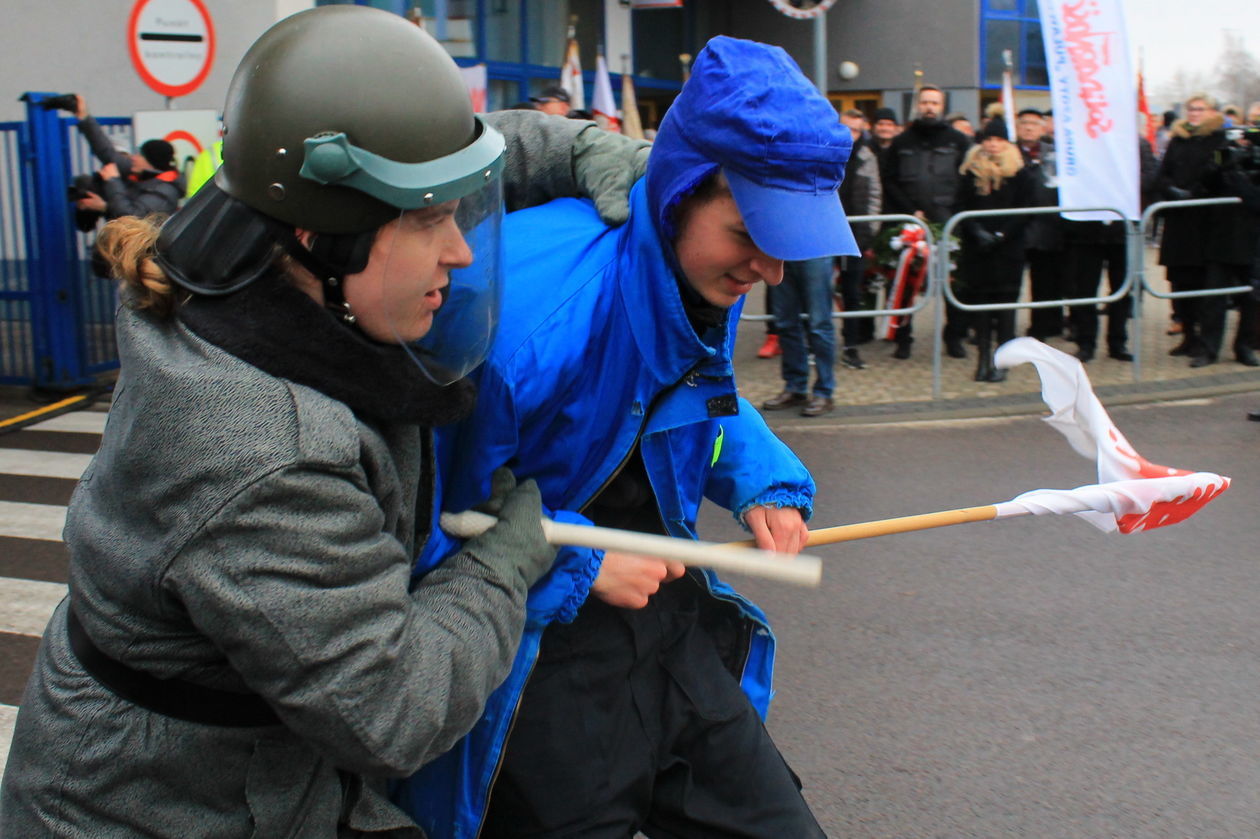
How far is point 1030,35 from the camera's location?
27828 millimetres

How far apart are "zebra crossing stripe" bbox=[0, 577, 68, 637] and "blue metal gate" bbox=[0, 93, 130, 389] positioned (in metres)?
3.91

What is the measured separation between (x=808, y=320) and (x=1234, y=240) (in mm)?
3434

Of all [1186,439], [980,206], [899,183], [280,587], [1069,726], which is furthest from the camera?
[899,183]

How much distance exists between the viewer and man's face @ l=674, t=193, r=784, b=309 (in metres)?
1.81

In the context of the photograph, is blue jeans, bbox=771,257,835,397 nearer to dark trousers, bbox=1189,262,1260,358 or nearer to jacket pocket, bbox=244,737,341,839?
dark trousers, bbox=1189,262,1260,358

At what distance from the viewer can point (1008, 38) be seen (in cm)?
2731

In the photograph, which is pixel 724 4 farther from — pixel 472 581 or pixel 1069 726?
pixel 472 581

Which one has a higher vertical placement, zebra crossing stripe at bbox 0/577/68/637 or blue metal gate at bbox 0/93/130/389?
blue metal gate at bbox 0/93/130/389

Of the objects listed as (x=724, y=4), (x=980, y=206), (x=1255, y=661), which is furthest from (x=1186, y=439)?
(x=724, y=4)

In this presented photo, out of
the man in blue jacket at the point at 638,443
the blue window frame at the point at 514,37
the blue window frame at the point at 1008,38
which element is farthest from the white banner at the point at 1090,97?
the blue window frame at the point at 1008,38

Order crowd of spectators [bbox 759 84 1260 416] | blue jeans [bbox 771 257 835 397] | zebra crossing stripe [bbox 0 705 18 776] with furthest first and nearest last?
crowd of spectators [bbox 759 84 1260 416]
blue jeans [bbox 771 257 835 397]
zebra crossing stripe [bbox 0 705 18 776]

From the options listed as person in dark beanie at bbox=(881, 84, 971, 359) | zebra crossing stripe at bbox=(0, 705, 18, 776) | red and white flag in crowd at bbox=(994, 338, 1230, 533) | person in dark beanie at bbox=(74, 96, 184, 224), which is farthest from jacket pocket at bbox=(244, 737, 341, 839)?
person in dark beanie at bbox=(881, 84, 971, 359)

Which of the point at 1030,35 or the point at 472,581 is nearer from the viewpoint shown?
the point at 472,581

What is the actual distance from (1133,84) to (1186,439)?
2696 millimetres
